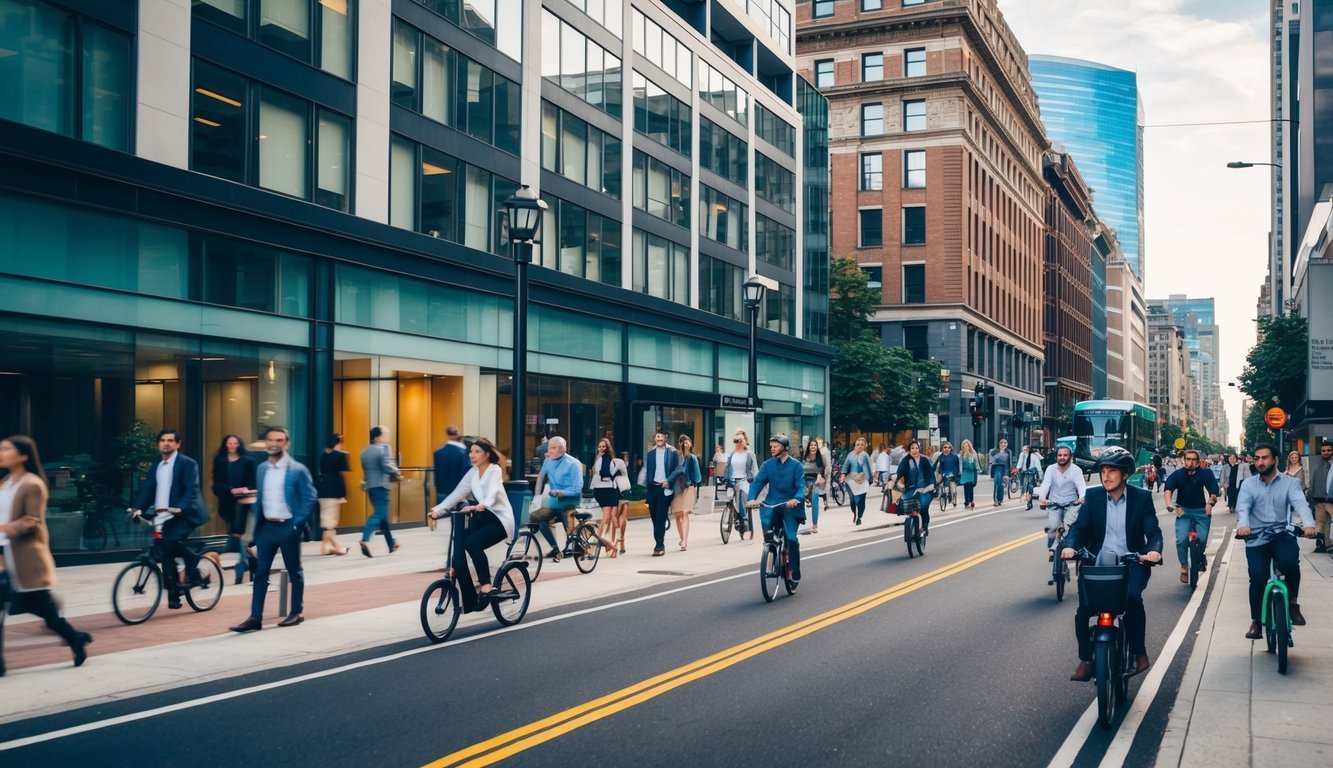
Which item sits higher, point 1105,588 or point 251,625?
point 1105,588

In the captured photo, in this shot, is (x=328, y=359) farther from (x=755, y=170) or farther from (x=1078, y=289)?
(x=1078, y=289)

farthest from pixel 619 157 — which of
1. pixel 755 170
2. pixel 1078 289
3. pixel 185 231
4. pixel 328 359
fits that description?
pixel 1078 289

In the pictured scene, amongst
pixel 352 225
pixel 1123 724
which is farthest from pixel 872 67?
pixel 1123 724

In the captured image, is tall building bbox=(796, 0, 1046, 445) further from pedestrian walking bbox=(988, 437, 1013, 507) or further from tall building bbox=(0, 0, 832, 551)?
tall building bbox=(0, 0, 832, 551)

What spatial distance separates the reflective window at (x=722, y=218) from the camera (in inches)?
1596

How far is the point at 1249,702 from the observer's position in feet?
25.6

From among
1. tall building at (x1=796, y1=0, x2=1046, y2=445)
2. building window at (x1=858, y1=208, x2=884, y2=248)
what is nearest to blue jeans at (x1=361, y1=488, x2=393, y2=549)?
tall building at (x1=796, y1=0, x2=1046, y2=445)

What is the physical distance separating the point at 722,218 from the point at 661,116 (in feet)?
18.8

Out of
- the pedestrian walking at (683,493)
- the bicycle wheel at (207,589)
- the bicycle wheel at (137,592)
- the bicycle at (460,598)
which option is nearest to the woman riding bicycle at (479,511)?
the bicycle at (460,598)

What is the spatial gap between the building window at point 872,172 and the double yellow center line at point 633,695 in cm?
6112

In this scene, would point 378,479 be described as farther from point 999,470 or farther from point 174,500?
point 999,470

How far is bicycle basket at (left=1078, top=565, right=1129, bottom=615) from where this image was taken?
24.3 feet

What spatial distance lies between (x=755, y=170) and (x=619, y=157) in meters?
11.6

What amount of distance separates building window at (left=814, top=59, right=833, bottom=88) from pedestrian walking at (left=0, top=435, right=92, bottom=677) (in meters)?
68.3
